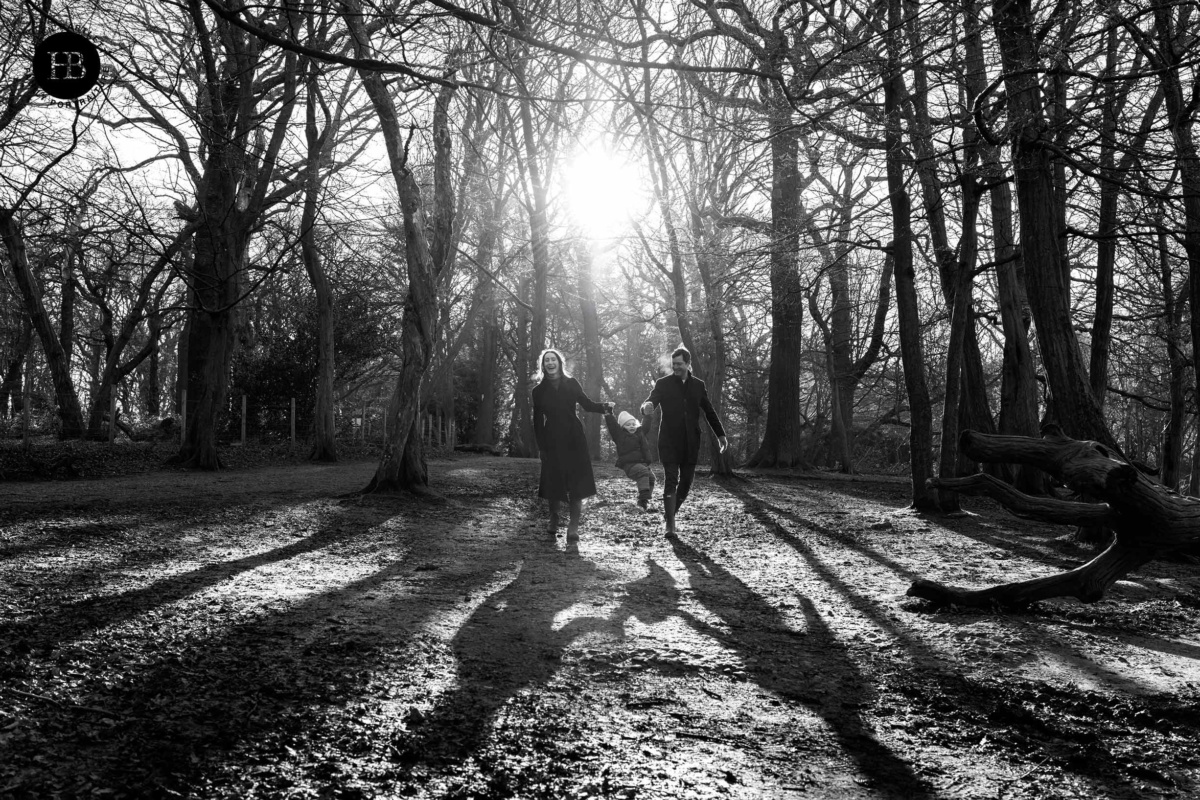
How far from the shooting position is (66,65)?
607 centimetres

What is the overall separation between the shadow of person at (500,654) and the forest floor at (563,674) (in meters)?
0.02

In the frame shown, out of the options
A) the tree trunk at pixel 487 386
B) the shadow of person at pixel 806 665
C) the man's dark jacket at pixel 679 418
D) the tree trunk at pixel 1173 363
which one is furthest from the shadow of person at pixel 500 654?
the tree trunk at pixel 487 386

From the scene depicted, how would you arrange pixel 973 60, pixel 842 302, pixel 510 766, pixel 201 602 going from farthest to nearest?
pixel 842 302
pixel 973 60
pixel 201 602
pixel 510 766

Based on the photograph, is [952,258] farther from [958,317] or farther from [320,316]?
[320,316]

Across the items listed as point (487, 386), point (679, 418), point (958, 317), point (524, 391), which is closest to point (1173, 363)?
point (958, 317)

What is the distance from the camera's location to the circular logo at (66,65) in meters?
5.88

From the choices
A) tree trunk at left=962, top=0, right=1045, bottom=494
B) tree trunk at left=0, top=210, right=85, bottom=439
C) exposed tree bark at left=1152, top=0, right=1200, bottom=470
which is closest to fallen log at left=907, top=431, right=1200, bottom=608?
exposed tree bark at left=1152, top=0, right=1200, bottom=470

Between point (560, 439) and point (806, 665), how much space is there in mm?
4851

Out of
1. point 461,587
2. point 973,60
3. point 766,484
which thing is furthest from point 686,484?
point 766,484

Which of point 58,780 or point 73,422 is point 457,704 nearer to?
point 58,780

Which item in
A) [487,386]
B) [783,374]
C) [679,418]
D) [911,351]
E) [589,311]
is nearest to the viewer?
[679,418]

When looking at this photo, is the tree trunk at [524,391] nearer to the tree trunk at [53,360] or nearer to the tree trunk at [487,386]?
the tree trunk at [487,386]

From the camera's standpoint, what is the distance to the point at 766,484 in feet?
58.3

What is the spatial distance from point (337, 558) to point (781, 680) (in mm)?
4622
